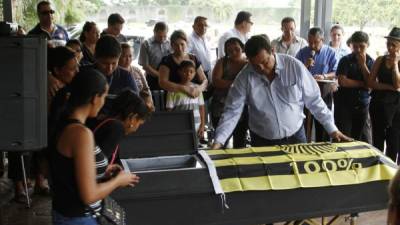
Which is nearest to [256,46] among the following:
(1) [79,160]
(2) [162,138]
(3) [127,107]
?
(2) [162,138]

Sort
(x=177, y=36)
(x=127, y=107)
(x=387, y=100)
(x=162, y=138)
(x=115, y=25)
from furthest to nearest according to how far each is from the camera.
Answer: (x=115, y=25) → (x=177, y=36) → (x=387, y=100) → (x=162, y=138) → (x=127, y=107)

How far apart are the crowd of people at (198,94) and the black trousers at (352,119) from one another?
10mm

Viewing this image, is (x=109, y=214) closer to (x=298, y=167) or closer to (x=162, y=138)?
(x=162, y=138)

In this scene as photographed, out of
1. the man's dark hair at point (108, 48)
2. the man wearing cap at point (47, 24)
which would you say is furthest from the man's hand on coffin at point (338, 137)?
the man wearing cap at point (47, 24)

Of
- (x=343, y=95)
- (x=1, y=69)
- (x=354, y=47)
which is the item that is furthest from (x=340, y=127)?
(x=1, y=69)

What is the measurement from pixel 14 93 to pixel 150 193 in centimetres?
105

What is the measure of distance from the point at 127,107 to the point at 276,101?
163 cm

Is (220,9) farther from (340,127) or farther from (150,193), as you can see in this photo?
(150,193)

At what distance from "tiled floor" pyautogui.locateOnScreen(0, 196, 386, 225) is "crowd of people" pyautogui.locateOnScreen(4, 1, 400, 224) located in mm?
217

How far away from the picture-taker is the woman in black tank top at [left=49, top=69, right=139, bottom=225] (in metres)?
2.03

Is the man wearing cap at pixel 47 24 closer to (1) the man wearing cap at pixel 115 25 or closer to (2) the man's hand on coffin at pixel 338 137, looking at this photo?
(1) the man wearing cap at pixel 115 25

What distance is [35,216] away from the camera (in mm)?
4508

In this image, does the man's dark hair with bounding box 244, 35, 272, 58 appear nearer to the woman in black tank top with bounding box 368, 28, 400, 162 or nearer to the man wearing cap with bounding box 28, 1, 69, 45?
the woman in black tank top with bounding box 368, 28, 400, 162

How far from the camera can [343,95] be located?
5.58 m
